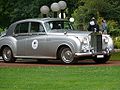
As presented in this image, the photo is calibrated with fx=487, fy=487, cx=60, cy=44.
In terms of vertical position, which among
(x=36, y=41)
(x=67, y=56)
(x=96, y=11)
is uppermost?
(x=96, y=11)

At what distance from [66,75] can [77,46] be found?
15.0ft

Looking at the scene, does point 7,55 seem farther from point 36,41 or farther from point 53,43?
point 53,43

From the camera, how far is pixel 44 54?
61.9 feet

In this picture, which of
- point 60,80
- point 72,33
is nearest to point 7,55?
point 72,33

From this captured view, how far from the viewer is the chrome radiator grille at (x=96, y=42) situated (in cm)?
1823

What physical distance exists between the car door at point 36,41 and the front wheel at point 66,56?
0.99 m

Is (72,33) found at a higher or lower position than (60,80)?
higher

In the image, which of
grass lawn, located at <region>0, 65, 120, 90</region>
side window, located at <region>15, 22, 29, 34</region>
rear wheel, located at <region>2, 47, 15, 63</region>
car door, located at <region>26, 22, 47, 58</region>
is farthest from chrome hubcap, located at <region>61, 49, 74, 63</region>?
grass lawn, located at <region>0, 65, 120, 90</region>

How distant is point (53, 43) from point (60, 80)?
6503mm

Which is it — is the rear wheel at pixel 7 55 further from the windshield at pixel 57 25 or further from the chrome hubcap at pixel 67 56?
the chrome hubcap at pixel 67 56

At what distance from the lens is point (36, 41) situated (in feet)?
62.6

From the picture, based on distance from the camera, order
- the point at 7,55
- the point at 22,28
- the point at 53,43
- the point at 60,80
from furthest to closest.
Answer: the point at 7,55 < the point at 22,28 < the point at 53,43 < the point at 60,80

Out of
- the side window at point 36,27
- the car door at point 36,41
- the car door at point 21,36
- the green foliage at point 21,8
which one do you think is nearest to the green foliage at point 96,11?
the green foliage at point 21,8

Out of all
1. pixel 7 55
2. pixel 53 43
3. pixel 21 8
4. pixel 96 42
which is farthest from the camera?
pixel 21 8
